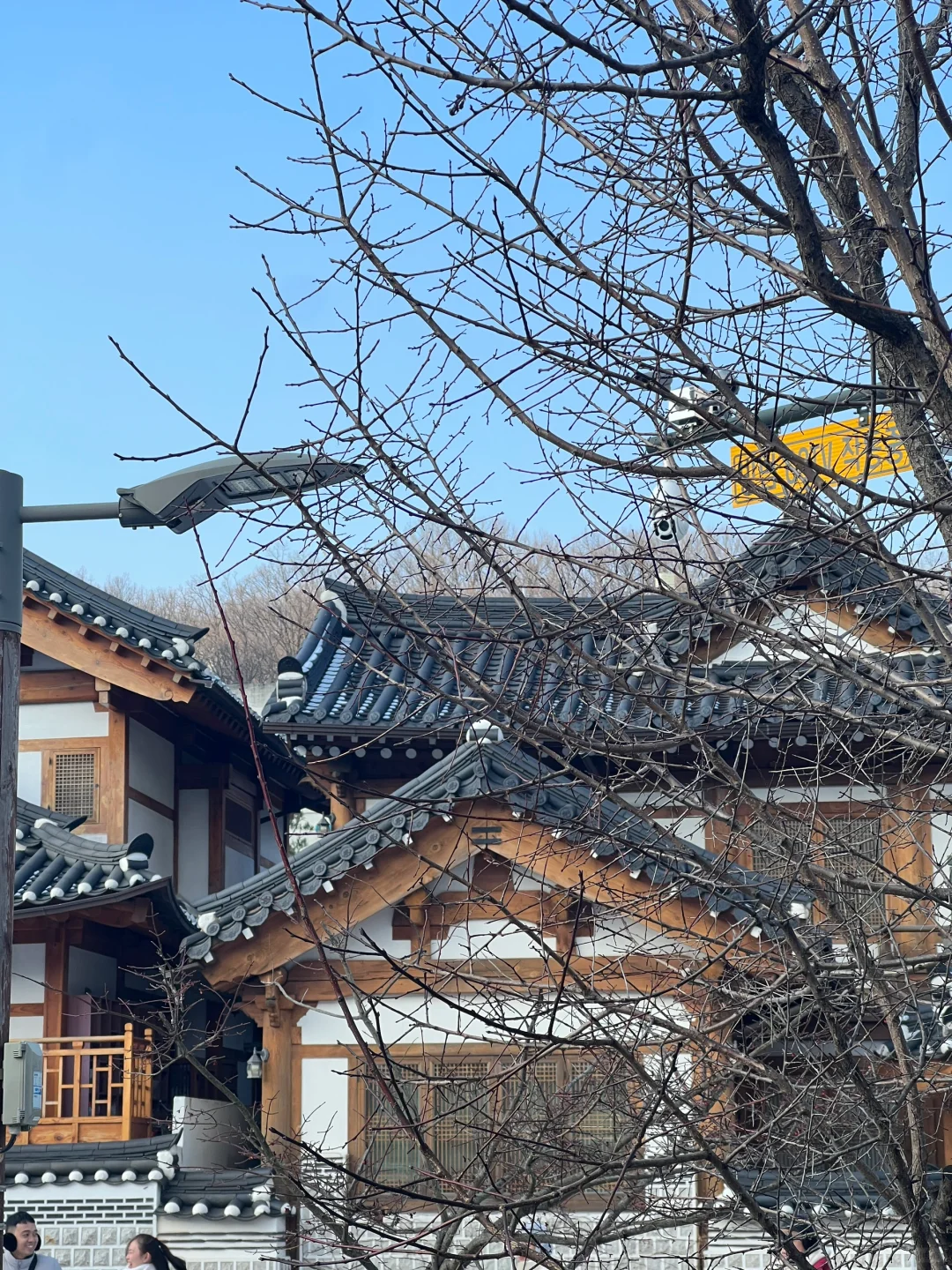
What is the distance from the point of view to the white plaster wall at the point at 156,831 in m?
17.2

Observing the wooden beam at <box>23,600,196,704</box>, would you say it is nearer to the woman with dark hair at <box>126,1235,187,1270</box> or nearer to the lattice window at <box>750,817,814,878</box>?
the woman with dark hair at <box>126,1235,187,1270</box>

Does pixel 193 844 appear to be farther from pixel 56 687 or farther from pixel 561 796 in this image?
pixel 561 796

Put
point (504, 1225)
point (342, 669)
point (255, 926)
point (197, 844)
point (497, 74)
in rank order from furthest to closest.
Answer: point (197, 844) → point (342, 669) → point (255, 926) → point (497, 74) → point (504, 1225)

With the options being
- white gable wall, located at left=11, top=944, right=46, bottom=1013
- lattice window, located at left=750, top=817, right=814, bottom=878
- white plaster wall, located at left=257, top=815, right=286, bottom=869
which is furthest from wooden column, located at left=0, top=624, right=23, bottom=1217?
white plaster wall, located at left=257, top=815, right=286, bottom=869

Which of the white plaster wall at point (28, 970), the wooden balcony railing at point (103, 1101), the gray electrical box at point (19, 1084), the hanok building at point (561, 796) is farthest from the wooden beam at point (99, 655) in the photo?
the gray electrical box at point (19, 1084)

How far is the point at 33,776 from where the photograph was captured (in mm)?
16969

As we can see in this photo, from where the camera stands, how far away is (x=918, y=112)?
14.3ft

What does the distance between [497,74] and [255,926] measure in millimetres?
9122

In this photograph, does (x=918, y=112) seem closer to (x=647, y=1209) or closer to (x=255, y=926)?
(x=647, y=1209)

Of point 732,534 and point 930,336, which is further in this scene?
point 732,534

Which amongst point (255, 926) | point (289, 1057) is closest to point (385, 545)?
point (255, 926)

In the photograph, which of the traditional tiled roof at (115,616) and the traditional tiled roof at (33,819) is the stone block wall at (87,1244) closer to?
the traditional tiled roof at (33,819)

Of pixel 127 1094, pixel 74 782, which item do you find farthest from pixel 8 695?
pixel 74 782

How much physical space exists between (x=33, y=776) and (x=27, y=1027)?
10.2 ft
